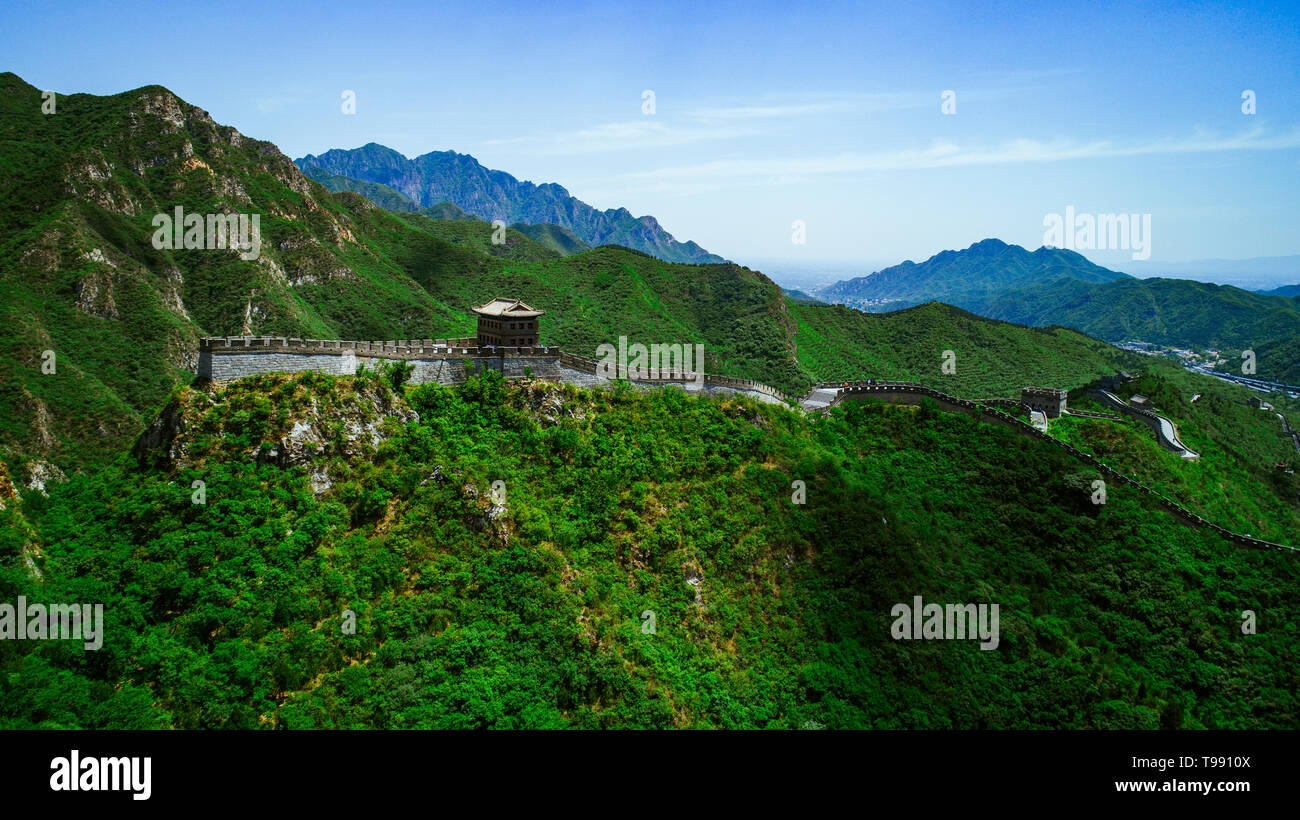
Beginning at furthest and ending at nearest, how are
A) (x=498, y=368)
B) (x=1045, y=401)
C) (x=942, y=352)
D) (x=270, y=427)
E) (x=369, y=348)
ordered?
(x=942, y=352)
(x=1045, y=401)
(x=498, y=368)
(x=369, y=348)
(x=270, y=427)

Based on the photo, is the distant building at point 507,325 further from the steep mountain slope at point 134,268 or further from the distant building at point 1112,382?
the distant building at point 1112,382

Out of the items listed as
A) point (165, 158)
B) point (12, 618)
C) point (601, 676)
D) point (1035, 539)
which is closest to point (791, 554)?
point (601, 676)

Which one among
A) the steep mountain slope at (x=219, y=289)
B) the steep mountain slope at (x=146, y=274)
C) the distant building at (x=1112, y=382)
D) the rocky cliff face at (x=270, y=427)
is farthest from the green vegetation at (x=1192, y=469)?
the steep mountain slope at (x=146, y=274)

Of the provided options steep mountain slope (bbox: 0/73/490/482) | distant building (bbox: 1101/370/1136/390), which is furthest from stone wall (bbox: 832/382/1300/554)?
steep mountain slope (bbox: 0/73/490/482)

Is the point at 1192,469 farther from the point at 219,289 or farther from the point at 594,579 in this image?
the point at 219,289

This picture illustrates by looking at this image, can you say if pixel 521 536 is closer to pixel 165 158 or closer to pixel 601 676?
pixel 601 676

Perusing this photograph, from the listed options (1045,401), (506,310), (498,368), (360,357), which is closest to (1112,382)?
(1045,401)
